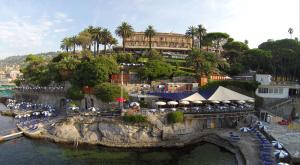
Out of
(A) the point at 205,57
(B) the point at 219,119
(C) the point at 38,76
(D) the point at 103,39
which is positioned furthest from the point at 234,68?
(C) the point at 38,76

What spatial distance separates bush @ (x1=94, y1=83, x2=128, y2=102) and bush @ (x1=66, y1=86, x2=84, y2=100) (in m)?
6.42

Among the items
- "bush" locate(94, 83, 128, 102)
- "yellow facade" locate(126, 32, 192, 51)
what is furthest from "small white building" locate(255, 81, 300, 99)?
"yellow facade" locate(126, 32, 192, 51)

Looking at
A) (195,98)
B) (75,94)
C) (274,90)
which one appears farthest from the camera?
(75,94)

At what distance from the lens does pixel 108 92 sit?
6250cm

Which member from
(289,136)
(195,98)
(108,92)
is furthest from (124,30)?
(289,136)

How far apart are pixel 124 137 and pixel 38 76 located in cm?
5997

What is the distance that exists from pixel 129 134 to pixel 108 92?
1405 centimetres

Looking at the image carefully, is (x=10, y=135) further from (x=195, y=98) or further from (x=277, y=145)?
(x=277, y=145)

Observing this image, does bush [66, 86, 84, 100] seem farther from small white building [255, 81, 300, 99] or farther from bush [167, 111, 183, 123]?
small white building [255, 81, 300, 99]

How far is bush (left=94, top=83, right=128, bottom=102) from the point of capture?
2450 inches

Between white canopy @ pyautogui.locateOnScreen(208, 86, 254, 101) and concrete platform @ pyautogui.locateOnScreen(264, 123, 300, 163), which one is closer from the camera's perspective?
concrete platform @ pyautogui.locateOnScreen(264, 123, 300, 163)


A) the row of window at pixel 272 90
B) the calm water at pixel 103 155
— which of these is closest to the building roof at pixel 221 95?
the row of window at pixel 272 90

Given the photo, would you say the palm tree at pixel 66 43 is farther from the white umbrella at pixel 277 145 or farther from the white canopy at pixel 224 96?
the white umbrella at pixel 277 145

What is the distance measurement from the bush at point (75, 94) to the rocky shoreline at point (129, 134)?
14936mm
